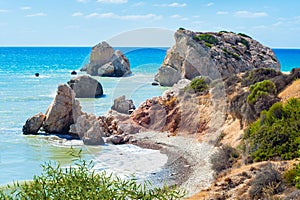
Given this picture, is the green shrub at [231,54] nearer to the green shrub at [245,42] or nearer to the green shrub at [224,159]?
the green shrub at [245,42]

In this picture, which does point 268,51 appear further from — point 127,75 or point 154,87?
point 127,75

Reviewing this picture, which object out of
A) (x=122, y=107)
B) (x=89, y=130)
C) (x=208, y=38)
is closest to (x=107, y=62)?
(x=208, y=38)

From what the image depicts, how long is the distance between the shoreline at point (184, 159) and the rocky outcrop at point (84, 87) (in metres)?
16.3

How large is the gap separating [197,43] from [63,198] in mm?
40409

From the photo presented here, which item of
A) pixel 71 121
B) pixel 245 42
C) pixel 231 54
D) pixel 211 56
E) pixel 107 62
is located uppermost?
pixel 245 42

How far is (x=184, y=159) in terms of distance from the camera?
1778 cm

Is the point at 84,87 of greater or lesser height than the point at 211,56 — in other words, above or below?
below

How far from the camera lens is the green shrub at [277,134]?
40.9ft

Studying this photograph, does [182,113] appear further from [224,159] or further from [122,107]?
[224,159]

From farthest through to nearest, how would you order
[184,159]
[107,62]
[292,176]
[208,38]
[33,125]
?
[107,62] < [208,38] < [33,125] < [184,159] < [292,176]

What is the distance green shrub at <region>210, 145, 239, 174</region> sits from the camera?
14.0 metres

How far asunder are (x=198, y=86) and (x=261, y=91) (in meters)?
7.46

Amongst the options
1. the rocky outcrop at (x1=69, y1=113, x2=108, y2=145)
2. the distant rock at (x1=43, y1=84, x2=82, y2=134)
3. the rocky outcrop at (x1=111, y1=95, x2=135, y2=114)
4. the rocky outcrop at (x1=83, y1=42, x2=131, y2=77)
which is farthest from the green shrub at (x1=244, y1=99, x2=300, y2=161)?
the rocky outcrop at (x1=83, y1=42, x2=131, y2=77)

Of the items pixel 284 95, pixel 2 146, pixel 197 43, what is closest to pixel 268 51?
pixel 197 43
